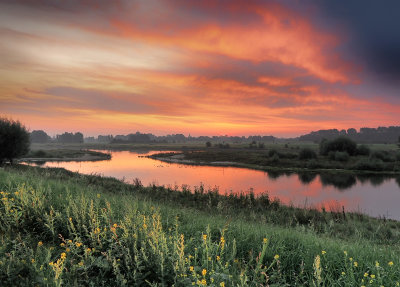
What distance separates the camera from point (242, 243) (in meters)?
5.76

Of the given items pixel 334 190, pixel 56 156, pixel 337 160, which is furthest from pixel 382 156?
pixel 56 156

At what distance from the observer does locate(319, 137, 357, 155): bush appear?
213 feet

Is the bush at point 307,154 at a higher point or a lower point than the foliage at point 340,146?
lower

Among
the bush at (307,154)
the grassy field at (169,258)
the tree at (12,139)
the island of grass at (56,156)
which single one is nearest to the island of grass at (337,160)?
the bush at (307,154)

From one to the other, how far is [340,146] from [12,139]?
74.8m

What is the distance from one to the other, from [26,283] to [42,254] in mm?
1130

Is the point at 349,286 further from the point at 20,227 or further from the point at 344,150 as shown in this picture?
the point at 344,150

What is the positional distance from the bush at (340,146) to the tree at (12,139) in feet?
231

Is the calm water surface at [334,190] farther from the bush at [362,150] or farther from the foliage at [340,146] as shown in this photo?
the bush at [362,150]

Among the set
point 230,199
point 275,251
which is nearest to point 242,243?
point 275,251

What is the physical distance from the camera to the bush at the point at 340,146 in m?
65.1

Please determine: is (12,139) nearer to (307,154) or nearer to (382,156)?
(307,154)

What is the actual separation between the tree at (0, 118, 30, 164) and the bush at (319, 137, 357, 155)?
70.5 m

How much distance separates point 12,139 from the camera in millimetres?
41344
